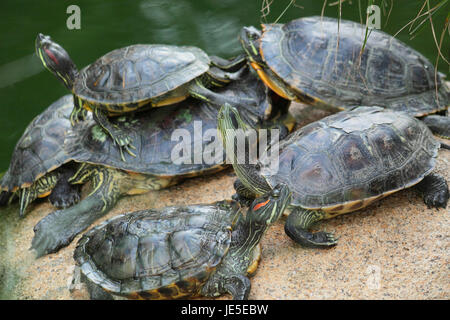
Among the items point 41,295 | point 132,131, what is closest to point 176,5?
point 132,131

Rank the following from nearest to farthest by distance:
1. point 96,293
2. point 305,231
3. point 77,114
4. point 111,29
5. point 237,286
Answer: point 237,286 < point 96,293 < point 305,231 < point 77,114 < point 111,29

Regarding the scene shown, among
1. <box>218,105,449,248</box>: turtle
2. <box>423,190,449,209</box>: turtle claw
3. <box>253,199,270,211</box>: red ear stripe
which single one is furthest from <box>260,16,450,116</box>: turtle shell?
<box>253,199,270,211</box>: red ear stripe

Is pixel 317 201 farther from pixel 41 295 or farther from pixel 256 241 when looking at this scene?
pixel 41 295

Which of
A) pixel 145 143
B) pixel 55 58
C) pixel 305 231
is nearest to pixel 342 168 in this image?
pixel 305 231

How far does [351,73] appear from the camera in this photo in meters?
4.71

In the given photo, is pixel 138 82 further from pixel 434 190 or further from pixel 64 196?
pixel 434 190

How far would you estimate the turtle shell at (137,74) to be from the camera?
14.6 feet

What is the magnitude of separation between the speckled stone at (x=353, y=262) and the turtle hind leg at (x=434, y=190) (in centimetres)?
6

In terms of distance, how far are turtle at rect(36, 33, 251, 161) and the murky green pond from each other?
215 centimetres

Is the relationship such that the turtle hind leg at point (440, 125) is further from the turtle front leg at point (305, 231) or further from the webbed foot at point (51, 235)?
the webbed foot at point (51, 235)

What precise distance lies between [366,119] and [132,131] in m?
2.25

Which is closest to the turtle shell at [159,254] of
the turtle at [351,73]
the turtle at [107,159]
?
the turtle at [107,159]

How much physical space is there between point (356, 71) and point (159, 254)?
9.18 ft

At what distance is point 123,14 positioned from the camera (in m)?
8.38
